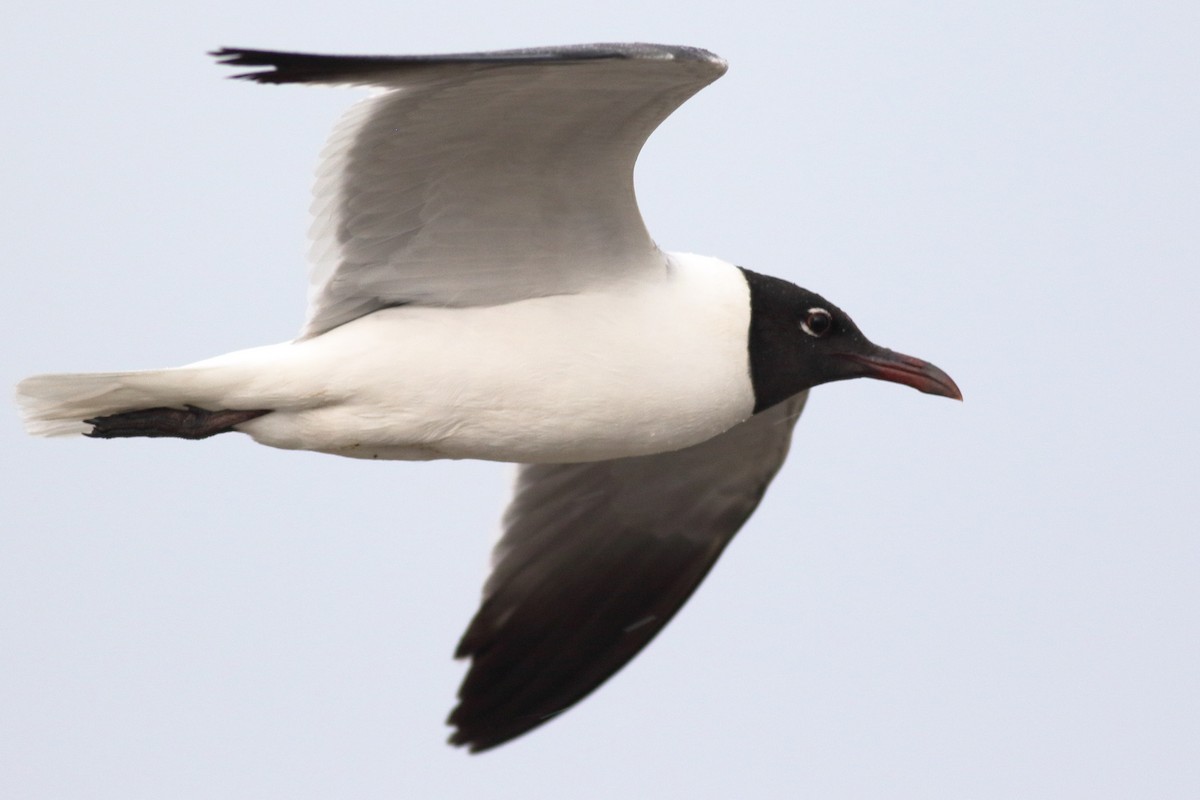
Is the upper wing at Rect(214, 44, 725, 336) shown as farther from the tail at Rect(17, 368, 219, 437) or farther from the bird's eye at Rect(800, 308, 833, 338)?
the bird's eye at Rect(800, 308, 833, 338)

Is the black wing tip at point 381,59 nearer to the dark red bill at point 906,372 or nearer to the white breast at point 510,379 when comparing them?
the white breast at point 510,379

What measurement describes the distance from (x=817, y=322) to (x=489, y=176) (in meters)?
1.34

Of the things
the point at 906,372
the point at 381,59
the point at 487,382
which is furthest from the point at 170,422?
the point at 906,372

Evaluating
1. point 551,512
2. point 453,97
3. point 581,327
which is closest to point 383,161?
point 453,97

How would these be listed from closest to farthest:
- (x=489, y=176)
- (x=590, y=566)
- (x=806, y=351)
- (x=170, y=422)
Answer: (x=489, y=176) → (x=170, y=422) → (x=806, y=351) → (x=590, y=566)

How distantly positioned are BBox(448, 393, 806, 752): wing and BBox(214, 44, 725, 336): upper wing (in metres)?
1.66

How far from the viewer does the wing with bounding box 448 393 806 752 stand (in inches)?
314

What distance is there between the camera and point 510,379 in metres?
6.40

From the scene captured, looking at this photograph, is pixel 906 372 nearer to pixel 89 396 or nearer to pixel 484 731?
pixel 484 731

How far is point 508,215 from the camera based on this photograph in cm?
634

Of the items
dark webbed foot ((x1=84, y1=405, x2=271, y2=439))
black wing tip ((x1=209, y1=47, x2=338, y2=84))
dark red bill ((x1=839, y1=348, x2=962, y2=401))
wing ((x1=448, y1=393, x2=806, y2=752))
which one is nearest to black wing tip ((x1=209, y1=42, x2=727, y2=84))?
black wing tip ((x1=209, y1=47, x2=338, y2=84))

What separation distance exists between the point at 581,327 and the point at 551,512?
69.2 inches

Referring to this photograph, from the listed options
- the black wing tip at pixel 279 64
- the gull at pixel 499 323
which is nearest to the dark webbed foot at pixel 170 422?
the gull at pixel 499 323

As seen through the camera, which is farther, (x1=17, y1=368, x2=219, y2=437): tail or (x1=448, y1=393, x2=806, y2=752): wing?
(x1=448, y1=393, x2=806, y2=752): wing
